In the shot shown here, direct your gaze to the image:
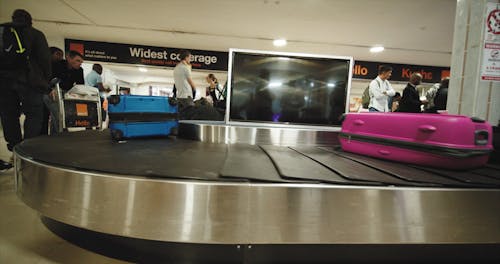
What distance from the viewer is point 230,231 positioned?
32.4 inches

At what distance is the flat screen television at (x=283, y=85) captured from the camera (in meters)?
2.04

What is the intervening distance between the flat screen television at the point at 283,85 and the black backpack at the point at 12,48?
186 centimetres

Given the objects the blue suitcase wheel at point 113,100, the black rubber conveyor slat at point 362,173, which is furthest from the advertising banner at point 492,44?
the blue suitcase wheel at point 113,100

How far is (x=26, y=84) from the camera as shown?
80.8 inches

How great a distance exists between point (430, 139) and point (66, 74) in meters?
4.07

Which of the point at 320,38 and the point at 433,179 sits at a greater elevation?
the point at 320,38

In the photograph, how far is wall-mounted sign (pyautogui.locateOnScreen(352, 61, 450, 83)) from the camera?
7.73 meters

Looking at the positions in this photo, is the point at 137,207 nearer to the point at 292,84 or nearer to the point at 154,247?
the point at 154,247

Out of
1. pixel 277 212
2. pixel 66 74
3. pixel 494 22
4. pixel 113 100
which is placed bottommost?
pixel 277 212

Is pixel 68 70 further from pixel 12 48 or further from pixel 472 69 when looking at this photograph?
pixel 472 69

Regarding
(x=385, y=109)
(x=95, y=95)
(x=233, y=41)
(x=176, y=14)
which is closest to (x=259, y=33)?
(x=233, y=41)

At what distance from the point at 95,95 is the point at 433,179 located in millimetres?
3982

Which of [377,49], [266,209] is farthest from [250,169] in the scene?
[377,49]

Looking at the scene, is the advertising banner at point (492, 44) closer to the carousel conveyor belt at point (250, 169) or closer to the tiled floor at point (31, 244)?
the carousel conveyor belt at point (250, 169)
